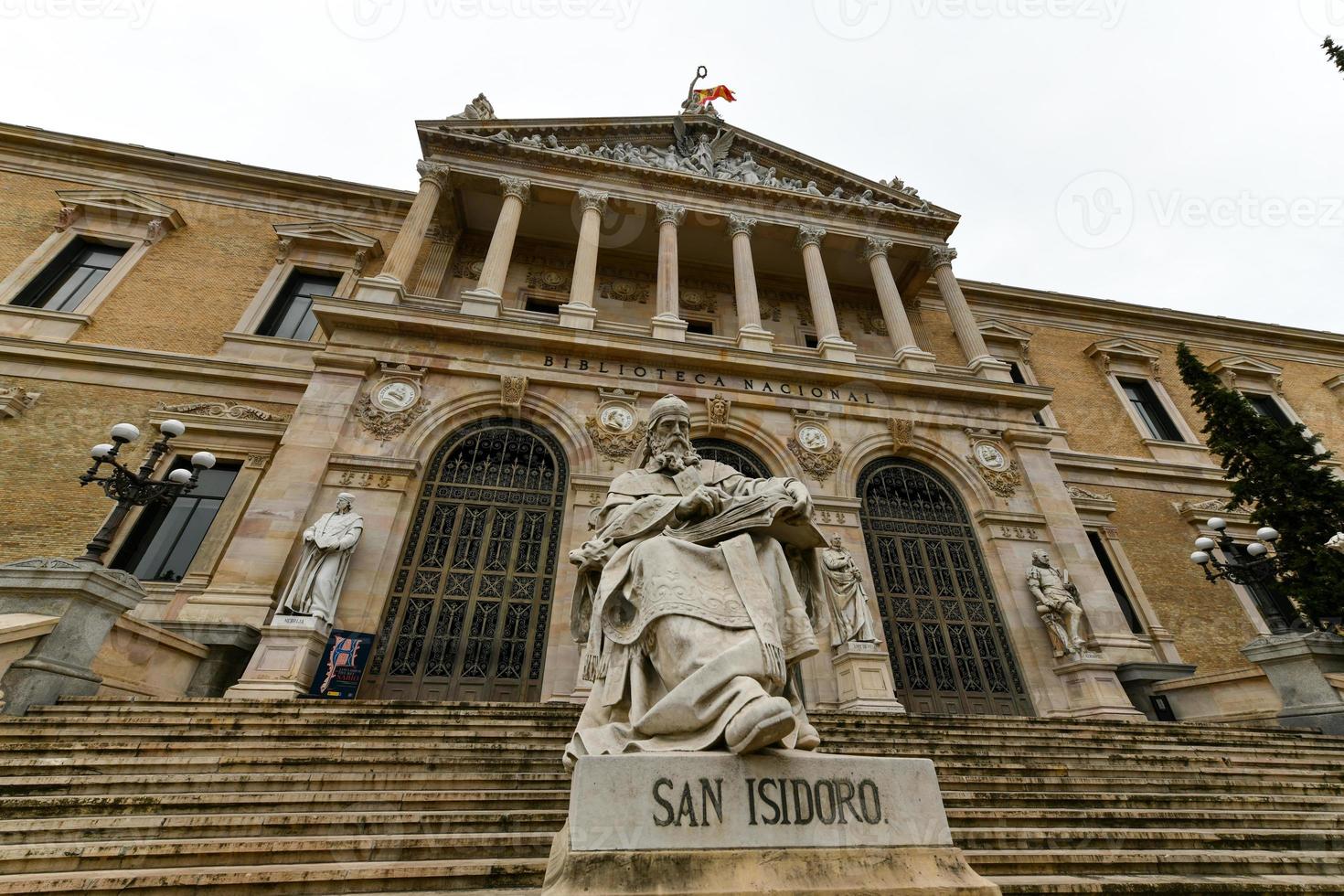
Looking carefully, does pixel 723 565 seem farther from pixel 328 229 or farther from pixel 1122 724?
pixel 328 229

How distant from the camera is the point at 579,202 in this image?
47.0 ft

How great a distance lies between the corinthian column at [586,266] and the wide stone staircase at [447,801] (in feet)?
25.9

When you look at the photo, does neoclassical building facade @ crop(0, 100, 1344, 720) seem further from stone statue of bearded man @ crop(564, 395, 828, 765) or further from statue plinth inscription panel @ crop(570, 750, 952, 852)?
statue plinth inscription panel @ crop(570, 750, 952, 852)

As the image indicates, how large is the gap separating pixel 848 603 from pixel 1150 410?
50.5 ft

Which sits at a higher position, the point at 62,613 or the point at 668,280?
the point at 668,280

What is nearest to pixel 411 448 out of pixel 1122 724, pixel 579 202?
pixel 579 202

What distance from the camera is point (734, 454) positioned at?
1125 centimetres

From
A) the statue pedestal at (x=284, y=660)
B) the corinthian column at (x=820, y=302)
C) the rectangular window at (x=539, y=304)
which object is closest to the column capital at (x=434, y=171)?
the rectangular window at (x=539, y=304)

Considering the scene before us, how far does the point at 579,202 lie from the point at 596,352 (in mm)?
4904

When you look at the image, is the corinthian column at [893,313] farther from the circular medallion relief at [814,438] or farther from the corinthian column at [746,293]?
the corinthian column at [746,293]

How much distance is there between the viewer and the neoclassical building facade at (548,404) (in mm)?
9109

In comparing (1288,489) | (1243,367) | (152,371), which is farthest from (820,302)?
(1243,367)

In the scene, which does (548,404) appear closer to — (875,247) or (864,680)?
(864,680)

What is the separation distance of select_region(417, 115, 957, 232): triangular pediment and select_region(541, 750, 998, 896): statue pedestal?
1503 centimetres
